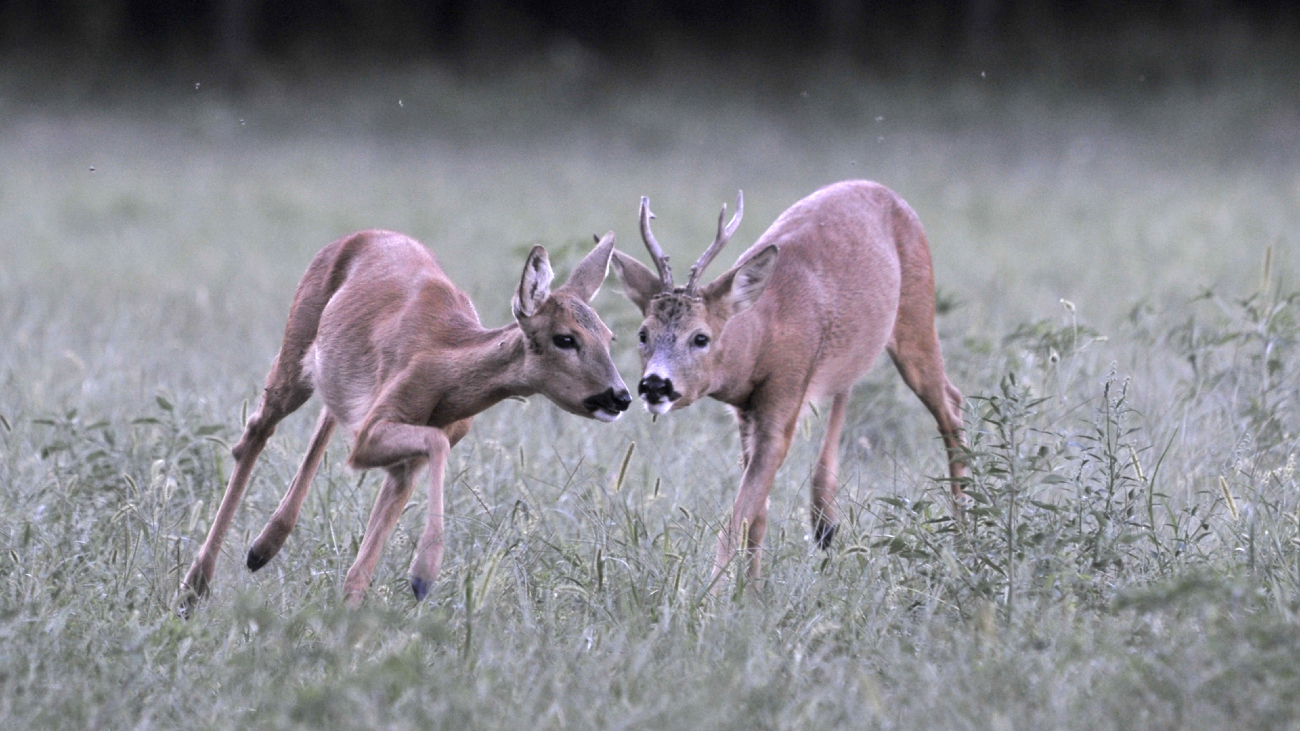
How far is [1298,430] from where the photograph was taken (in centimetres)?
628

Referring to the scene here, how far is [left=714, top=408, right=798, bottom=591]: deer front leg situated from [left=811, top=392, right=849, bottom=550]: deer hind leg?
0.22 meters

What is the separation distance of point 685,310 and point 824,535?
876mm

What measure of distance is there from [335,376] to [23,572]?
3.70 feet

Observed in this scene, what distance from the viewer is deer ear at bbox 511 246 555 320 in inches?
184

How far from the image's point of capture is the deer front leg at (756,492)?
16.5ft

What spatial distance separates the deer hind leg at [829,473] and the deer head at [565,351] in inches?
45.4

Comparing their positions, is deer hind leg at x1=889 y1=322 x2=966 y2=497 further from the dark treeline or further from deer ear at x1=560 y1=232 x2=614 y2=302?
the dark treeline

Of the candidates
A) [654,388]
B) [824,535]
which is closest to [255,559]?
[654,388]

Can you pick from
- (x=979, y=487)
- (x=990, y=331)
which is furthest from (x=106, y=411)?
(x=990, y=331)

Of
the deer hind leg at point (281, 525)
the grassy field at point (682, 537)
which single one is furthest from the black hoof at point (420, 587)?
the deer hind leg at point (281, 525)

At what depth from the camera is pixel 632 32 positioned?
3117cm

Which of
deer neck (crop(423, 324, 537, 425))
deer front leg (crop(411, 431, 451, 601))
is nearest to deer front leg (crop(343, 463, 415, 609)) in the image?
deer neck (crop(423, 324, 537, 425))

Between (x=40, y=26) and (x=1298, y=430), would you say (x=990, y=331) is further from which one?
(x=40, y=26)

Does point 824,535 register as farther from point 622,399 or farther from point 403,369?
point 403,369
